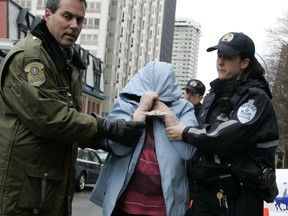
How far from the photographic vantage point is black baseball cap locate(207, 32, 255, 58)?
3410 mm

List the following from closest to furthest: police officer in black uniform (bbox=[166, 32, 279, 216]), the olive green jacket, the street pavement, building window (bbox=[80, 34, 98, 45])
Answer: the olive green jacket
police officer in black uniform (bbox=[166, 32, 279, 216])
the street pavement
building window (bbox=[80, 34, 98, 45])

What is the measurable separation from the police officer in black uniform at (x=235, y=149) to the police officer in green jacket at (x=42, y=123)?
0.67 meters

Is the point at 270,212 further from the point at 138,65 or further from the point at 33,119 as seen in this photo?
the point at 138,65

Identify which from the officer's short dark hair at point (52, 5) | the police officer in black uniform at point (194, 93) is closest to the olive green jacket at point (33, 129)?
the officer's short dark hair at point (52, 5)

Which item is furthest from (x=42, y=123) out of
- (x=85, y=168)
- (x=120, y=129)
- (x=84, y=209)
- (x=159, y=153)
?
(x=85, y=168)

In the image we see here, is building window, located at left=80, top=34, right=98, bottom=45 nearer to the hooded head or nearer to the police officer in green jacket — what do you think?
the hooded head

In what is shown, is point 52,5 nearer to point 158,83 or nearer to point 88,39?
point 158,83

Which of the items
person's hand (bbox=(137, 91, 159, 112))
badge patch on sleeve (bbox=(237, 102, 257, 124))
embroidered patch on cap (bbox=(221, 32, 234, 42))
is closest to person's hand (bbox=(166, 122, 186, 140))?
person's hand (bbox=(137, 91, 159, 112))

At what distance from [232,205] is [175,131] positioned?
618 millimetres

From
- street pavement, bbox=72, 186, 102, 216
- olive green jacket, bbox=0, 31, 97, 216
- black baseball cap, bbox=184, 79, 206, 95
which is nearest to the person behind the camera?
olive green jacket, bbox=0, 31, 97, 216

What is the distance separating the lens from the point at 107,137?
3045mm

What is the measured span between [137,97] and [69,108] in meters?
0.71

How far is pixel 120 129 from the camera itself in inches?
120

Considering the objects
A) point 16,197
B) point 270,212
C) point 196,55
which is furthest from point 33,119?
point 196,55
